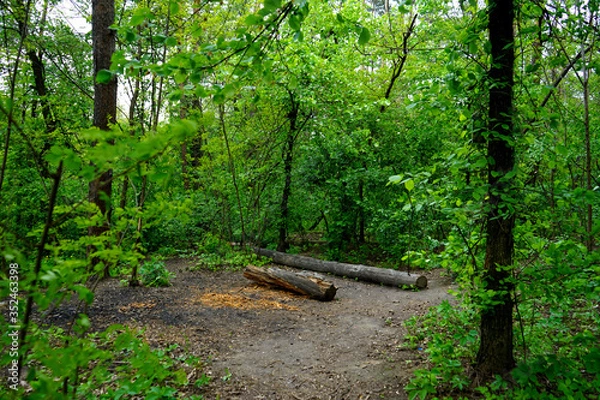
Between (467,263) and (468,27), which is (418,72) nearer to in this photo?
(468,27)

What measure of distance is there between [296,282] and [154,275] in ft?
8.48

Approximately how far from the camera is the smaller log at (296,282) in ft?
21.0

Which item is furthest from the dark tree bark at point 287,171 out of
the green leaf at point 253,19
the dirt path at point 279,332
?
the green leaf at point 253,19

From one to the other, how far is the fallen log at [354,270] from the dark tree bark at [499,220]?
4434 millimetres

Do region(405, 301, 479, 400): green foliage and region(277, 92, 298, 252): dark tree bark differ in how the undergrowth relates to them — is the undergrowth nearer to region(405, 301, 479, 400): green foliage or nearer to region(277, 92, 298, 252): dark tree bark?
region(405, 301, 479, 400): green foliage

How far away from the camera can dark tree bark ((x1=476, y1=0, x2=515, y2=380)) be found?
2.59 metres

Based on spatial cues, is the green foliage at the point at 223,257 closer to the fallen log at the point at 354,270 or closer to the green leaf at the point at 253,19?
the fallen log at the point at 354,270

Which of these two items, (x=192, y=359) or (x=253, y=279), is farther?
(x=253, y=279)

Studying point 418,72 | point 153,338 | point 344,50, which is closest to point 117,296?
point 153,338

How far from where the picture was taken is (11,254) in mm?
947

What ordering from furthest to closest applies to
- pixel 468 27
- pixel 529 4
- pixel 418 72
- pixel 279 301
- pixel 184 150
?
pixel 184 150, pixel 418 72, pixel 279 301, pixel 468 27, pixel 529 4

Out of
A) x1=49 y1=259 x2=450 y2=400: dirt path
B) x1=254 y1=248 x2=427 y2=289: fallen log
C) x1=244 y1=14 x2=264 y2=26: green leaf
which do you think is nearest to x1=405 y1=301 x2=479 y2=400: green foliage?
x1=49 y1=259 x2=450 y2=400: dirt path

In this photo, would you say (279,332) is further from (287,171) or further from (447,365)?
(287,171)

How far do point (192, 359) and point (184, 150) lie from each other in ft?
34.8
